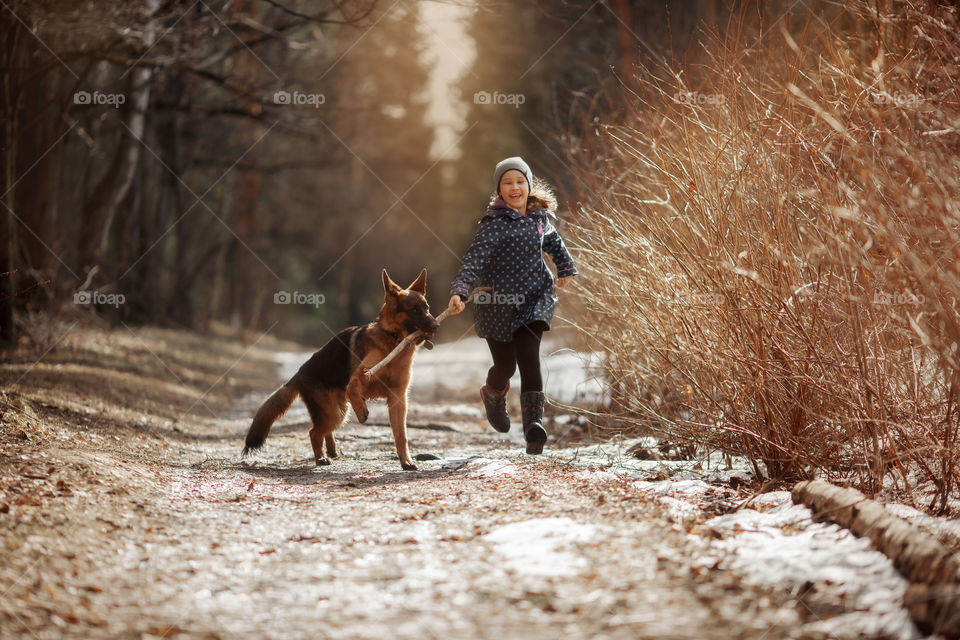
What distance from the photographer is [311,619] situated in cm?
315

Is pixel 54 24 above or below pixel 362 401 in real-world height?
above

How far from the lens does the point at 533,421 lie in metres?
6.74

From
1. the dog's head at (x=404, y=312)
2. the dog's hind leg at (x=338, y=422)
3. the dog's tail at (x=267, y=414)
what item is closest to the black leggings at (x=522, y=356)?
the dog's head at (x=404, y=312)

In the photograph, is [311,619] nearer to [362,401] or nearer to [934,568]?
[934,568]

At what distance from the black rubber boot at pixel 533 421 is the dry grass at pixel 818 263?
1062mm

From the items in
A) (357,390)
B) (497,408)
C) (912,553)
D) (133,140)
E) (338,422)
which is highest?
(133,140)

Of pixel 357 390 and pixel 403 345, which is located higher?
pixel 403 345

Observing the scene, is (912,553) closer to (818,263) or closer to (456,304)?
(818,263)

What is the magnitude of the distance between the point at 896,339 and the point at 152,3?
1206 cm

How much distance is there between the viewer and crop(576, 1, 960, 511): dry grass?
13.3ft

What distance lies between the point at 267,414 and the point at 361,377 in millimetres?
884

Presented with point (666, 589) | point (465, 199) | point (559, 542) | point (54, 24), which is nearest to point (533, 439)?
point (559, 542)

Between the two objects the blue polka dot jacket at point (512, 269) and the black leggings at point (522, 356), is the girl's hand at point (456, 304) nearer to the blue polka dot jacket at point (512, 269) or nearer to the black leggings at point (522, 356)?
the blue polka dot jacket at point (512, 269)

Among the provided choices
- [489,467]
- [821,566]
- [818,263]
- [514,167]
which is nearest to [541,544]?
[821,566]
